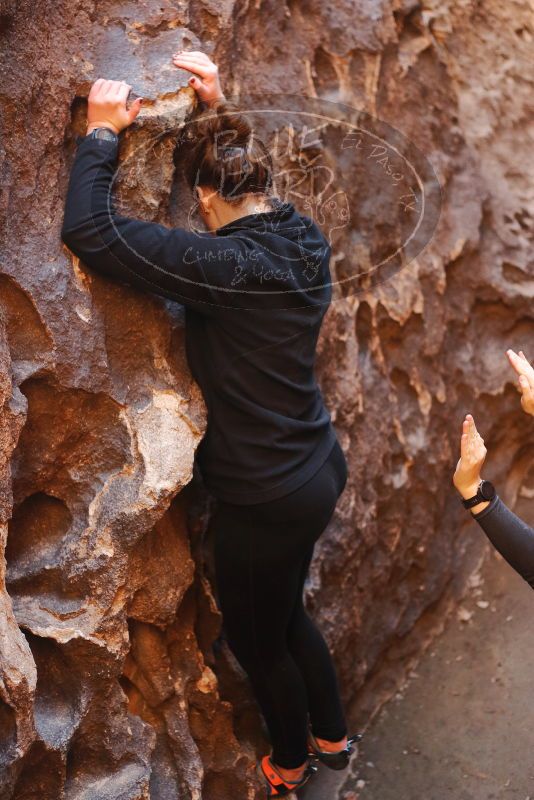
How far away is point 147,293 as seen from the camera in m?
2.15

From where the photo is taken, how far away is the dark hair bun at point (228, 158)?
1.98m

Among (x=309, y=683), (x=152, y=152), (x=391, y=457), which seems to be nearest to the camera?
(x=152, y=152)

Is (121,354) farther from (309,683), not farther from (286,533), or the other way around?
(309,683)

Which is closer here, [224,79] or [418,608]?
[224,79]

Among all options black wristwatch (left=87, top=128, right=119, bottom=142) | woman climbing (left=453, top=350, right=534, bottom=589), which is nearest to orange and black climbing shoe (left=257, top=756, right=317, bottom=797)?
woman climbing (left=453, top=350, right=534, bottom=589)

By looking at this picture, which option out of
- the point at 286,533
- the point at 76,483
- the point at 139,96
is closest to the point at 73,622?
the point at 76,483

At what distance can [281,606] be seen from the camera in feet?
7.20

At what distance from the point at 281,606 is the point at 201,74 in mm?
1187

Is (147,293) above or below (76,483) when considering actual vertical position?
above

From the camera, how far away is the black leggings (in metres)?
2.12

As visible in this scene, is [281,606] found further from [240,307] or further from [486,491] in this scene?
[240,307]

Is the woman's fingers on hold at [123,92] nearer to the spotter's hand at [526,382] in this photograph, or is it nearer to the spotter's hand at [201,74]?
the spotter's hand at [201,74]

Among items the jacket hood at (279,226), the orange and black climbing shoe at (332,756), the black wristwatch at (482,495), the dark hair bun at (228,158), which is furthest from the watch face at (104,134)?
the orange and black climbing shoe at (332,756)

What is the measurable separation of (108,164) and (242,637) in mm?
1072
